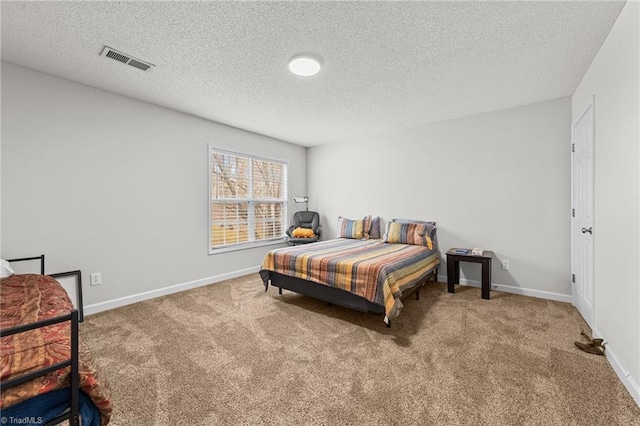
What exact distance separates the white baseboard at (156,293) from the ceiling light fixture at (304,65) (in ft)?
10.0

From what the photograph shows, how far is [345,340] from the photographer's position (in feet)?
7.70

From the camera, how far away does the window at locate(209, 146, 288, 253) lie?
422cm

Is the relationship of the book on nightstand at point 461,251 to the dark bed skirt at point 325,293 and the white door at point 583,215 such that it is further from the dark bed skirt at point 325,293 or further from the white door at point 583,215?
the dark bed skirt at point 325,293

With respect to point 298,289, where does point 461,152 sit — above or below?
above

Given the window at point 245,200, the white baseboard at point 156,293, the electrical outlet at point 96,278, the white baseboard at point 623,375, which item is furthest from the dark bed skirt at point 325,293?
the electrical outlet at point 96,278

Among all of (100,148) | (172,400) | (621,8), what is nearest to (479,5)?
(621,8)

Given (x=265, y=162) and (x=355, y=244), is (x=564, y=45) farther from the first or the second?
(x=265, y=162)

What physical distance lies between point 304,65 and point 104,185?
2.55 metres

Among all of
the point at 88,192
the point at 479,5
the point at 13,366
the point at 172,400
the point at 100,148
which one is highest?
the point at 479,5

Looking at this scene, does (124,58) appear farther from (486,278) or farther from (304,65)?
(486,278)

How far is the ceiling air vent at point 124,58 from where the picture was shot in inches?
89.0

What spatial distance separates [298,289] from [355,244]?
122 centimetres

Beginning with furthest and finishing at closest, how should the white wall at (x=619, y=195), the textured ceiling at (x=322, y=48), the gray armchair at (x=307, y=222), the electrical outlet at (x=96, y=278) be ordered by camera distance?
the gray armchair at (x=307, y=222)
the electrical outlet at (x=96, y=278)
the textured ceiling at (x=322, y=48)
the white wall at (x=619, y=195)

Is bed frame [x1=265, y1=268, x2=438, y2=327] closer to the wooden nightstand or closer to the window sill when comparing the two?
the wooden nightstand
